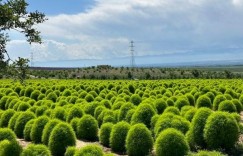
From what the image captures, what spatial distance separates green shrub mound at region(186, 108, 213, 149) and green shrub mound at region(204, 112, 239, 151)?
53 centimetres

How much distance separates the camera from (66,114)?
19281mm

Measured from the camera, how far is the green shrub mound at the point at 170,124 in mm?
14258

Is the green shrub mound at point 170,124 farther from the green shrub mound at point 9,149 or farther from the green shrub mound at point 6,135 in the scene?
the green shrub mound at point 6,135

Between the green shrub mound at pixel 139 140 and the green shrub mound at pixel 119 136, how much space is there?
1038mm

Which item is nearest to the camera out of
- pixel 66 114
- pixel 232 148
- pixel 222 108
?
pixel 232 148

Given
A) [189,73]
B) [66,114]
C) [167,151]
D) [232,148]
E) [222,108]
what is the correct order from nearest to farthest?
[167,151] < [232,148] < [66,114] < [222,108] < [189,73]

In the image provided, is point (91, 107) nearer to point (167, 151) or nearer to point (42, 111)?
point (42, 111)

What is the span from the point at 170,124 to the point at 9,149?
5.90 meters

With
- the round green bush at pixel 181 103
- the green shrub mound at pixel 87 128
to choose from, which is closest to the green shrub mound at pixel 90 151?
the green shrub mound at pixel 87 128

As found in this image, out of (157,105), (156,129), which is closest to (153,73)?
(157,105)

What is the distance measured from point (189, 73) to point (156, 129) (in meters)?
71.8

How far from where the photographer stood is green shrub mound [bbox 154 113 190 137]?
561 inches

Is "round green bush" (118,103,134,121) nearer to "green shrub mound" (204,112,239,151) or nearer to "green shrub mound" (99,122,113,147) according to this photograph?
"green shrub mound" (99,122,113,147)

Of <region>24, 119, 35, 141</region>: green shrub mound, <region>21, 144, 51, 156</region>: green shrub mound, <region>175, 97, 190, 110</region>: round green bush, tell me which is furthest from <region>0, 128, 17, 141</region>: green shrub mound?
<region>175, 97, 190, 110</region>: round green bush
